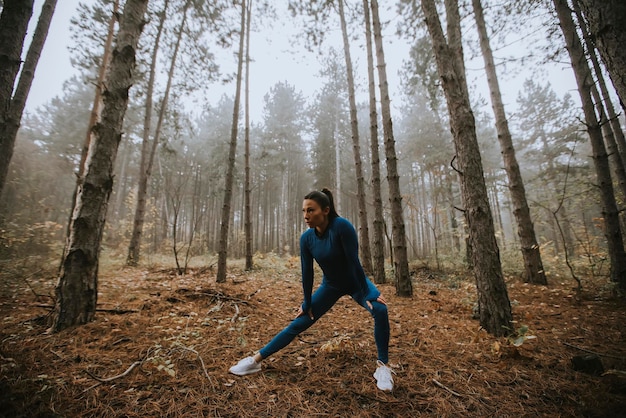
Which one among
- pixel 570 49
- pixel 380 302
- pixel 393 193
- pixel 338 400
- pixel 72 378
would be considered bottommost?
pixel 338 400

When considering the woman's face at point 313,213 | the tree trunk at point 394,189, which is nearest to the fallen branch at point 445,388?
the woman's face at point 313,213

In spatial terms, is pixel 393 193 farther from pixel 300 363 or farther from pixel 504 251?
pixel 504 251

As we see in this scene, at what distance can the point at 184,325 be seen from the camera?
3.43 metres

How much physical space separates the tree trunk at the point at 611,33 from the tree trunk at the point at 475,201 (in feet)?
6.61

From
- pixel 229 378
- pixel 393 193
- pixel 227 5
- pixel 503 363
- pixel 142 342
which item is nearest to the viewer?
pixel 229 378

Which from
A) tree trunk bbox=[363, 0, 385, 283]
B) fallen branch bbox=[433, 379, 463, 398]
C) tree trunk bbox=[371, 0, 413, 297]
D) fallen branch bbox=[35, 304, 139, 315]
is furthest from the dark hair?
tree trunk bbox=[363, 0, 385, 283]

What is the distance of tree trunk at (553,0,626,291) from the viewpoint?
477 centimetres

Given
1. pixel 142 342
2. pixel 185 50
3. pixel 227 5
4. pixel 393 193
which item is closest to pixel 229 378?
pixel 142 342

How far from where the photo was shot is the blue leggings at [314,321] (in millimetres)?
2383

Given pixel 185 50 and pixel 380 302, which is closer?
pixel 380 302

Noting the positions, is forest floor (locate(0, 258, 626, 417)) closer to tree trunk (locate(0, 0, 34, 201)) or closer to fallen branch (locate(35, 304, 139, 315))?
fallen branch (locate(35, 304, 139, 315))

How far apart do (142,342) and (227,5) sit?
951 cm

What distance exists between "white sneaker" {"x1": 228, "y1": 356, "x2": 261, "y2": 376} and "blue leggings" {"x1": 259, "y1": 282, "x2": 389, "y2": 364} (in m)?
0.12

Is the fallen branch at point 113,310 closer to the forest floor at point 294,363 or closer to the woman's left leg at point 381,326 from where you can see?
the forest floor at point 294,363
